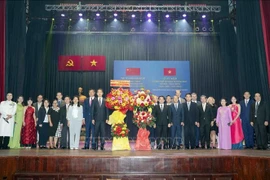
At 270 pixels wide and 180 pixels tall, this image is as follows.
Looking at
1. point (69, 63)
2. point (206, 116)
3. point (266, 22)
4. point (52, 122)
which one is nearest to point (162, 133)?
point (206, 116)

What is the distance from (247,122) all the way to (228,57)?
18.3ft

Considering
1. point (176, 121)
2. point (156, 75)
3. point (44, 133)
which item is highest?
point (156, 75)

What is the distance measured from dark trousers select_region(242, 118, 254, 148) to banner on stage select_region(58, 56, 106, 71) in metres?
7.12

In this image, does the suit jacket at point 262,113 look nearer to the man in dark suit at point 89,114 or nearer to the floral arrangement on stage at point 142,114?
the floral arrangement on stage at point 142,114

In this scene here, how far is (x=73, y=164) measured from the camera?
3.78 metres

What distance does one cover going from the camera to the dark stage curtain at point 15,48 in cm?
827

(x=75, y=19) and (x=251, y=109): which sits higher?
(x=75, y=19)

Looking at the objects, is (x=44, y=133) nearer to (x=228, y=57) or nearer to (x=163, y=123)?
(x=163, y=123)

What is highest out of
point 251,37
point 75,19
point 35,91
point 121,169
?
point 75,19

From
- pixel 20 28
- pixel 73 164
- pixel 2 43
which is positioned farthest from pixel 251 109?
pixel 20 28

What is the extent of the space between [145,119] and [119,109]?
63cm

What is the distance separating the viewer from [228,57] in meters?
11.7

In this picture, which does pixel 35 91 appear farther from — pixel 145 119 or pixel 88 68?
pixel 145 119

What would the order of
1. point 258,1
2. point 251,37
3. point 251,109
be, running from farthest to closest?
point 251,37 → point 258,1 → point 251,109
